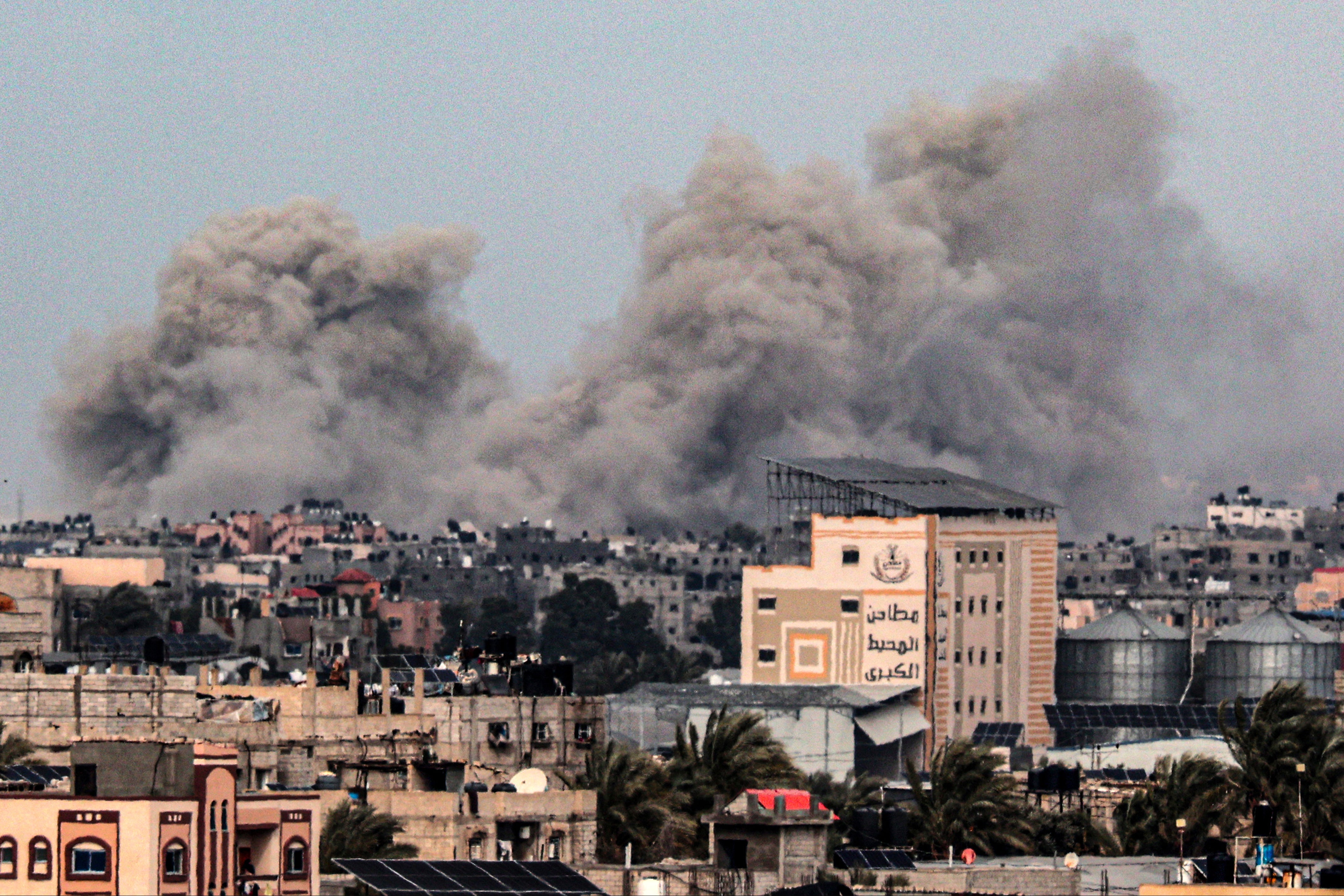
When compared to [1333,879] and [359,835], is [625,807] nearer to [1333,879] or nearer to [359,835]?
[359,835]

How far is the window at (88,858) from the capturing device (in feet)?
108

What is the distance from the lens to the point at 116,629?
14038 centimetres

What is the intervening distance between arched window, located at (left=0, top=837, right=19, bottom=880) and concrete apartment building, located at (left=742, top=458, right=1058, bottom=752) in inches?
2706

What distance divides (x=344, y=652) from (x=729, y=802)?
6236 cm

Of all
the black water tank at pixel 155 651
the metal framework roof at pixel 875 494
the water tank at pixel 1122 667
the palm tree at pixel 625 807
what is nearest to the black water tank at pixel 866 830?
the palm tree at pixel 625 807

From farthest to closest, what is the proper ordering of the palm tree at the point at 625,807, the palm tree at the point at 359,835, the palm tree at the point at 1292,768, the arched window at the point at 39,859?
the palm tree at the point at 1292,768
the palm tree at the point at 625,807
the palm tree at the point at 359,835
the arched window at the point at 39,859

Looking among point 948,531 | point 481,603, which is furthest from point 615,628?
point 948,531

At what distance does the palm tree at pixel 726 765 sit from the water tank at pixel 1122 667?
42239 millimetres

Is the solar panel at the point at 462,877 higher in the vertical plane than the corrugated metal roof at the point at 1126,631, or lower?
lower

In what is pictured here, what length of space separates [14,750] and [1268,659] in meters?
58.0

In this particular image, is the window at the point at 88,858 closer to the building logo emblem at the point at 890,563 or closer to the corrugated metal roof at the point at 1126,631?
the building logo emblem at the point at 890,563

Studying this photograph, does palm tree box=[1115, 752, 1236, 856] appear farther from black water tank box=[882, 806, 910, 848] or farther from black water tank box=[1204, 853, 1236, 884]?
black water tank box=[1204, 853, 1236, 884]

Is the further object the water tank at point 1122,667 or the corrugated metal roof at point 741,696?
the water tank at point 1122,667

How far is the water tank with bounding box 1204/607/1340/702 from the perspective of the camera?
346 ft
